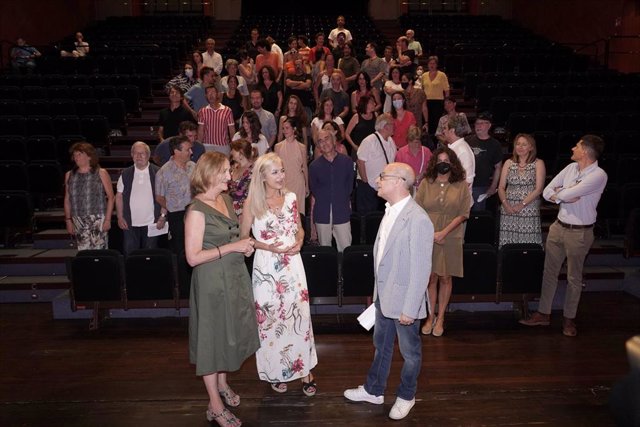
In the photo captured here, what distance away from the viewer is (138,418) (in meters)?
4.00

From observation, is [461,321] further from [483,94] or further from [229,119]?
[483,94]

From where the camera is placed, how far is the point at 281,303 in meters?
4.09

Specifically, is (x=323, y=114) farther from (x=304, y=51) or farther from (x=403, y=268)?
(x=403, y=268)

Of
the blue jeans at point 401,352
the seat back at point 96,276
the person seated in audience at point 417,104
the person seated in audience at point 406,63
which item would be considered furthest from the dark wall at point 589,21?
the blue jeans at point 401,352

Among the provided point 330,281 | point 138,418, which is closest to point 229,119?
point 330,281

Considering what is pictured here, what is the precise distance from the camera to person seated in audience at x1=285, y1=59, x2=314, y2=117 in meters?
8.77

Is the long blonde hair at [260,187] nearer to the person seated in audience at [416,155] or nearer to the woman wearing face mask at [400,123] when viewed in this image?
the person seated in audience at [416,155]

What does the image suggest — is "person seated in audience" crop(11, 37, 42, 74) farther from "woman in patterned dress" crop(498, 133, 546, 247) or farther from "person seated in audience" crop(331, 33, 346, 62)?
"woman in patterned dress" crop(498, 133, 546, 247)

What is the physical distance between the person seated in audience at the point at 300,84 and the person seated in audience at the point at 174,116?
188 cm

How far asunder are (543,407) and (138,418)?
2.34 metres

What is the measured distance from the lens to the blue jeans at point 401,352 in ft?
12.6

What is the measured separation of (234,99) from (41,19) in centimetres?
1009

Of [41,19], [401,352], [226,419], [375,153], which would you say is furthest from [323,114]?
[41,19]

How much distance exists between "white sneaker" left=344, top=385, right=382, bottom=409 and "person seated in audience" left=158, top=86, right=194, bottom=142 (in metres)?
3.96
